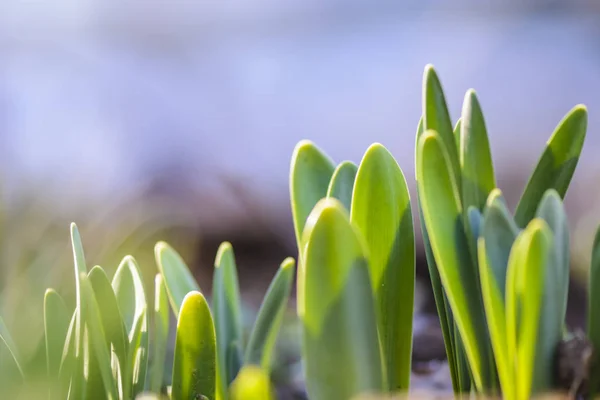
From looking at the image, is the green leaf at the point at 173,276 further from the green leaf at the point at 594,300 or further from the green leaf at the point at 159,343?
the green leaf at the point at 594,300

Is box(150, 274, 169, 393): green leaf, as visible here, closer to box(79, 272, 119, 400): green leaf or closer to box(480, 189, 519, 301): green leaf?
box(79, 272, 119, 400): green leaf

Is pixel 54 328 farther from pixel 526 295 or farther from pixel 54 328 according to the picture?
pixel 526 295

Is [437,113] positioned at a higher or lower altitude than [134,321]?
higher

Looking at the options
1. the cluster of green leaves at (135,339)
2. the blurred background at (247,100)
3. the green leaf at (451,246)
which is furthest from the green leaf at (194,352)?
the blurred background at (247,100)

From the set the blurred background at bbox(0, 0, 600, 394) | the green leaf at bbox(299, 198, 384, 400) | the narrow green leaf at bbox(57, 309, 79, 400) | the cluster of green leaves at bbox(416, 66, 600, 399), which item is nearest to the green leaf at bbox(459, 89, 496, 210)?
the cluster of green leaves at bbox(416, 66, 600, 399)

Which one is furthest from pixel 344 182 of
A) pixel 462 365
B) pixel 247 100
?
pixel 247 100

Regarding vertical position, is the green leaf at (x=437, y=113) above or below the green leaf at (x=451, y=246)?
above
